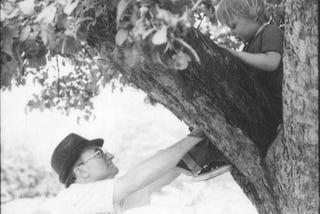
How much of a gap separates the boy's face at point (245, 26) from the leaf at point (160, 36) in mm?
1491

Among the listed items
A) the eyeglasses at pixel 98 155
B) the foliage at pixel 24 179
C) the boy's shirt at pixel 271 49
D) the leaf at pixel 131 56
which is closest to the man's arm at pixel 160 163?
the boy's shirt at pixel 271 49

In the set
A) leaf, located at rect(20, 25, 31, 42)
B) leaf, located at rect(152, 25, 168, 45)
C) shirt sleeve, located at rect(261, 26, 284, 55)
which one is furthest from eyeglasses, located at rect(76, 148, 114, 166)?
leaf, located at rect(152, 25, 168, 45)

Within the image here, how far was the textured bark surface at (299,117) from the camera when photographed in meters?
2.03

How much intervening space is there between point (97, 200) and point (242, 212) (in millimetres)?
7592

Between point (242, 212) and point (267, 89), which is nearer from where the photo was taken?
point (267, 89)

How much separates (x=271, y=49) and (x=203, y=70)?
625mm

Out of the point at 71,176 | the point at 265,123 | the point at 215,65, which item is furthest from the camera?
the point at 71,176

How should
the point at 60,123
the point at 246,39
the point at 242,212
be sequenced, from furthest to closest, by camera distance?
the point at 60,123 → the point at 242,212 → the point at 246,39

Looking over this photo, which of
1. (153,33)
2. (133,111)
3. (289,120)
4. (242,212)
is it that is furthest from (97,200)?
(133,111)

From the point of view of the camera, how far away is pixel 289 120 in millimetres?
2203

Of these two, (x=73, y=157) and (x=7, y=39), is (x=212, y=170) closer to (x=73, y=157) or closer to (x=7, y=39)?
(x=73, y=157)

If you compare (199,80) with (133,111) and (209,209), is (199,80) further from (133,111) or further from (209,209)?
(133,111)

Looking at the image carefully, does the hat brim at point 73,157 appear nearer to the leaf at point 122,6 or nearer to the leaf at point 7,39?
the leaf at point 7,39

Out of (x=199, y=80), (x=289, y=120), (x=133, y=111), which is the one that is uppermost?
(x=199, y=80)
